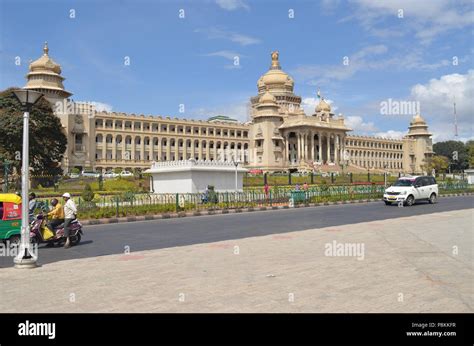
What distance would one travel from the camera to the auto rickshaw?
11.8m

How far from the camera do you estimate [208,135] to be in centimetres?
9369

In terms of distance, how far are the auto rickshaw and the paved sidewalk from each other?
2.92m

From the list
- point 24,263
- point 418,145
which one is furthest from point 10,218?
point 418,145

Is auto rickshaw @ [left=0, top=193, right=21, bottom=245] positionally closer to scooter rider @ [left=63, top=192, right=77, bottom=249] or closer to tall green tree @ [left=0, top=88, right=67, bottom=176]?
scooter rider @ [left=63, top=192, right=77, bottom=249]

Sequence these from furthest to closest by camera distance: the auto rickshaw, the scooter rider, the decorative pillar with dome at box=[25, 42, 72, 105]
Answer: the decorative pillar with dome at box=[25, 42, 72, 105] → the scooter rider → the auto rickshaw

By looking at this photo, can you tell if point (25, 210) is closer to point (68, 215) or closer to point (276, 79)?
point (68, 215)

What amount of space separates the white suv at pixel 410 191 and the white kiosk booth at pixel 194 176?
1034cm

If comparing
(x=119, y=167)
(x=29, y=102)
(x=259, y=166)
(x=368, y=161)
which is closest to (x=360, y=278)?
(x=29, y=102)

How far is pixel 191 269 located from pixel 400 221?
1107cm

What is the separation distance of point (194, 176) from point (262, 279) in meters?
22.0

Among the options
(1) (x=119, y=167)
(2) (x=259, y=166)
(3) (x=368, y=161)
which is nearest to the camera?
(1) (x=119, y=167)

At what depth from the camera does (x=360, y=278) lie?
7.53 m

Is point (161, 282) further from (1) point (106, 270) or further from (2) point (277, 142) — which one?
(2) point (277, 142)

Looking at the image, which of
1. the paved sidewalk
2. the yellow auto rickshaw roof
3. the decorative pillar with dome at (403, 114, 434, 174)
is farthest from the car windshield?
the decorative pillar with dome at (403, 114, 434, 174)
